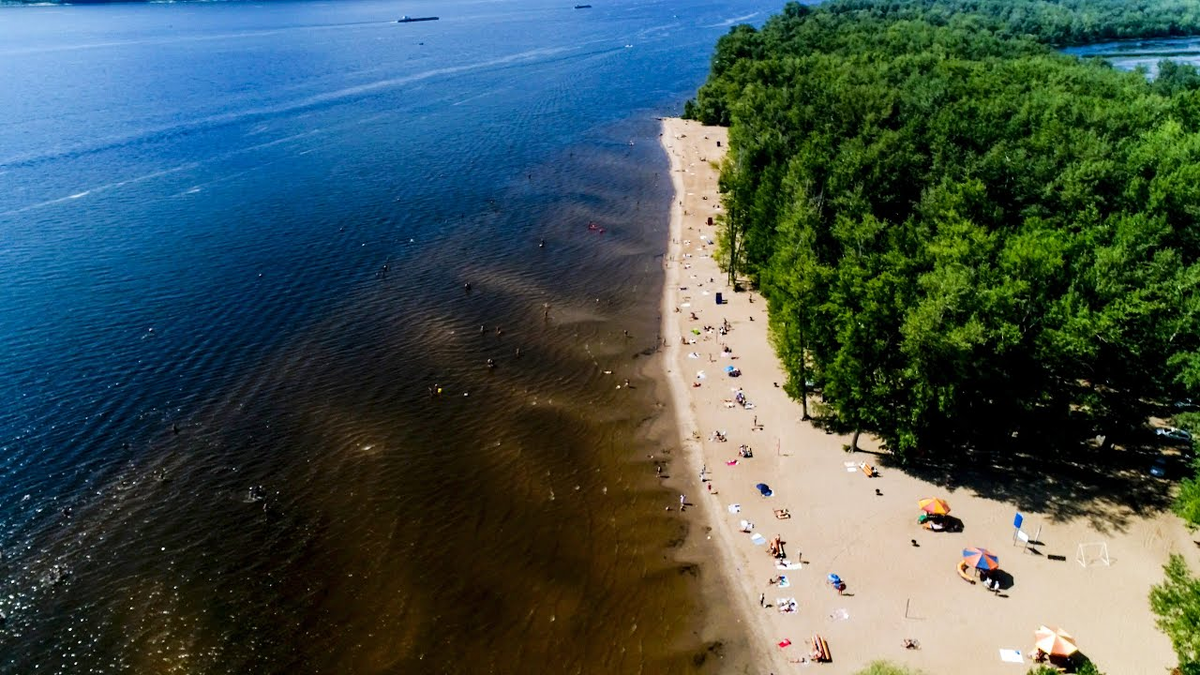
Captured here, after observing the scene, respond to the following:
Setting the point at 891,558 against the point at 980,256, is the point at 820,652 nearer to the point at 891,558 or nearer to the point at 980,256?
the point at 891,558

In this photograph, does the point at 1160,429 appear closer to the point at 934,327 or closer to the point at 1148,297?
the point at 1148,297

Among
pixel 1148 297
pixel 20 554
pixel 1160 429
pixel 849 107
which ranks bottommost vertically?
pixel 1160 429

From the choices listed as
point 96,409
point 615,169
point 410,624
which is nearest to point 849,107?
point 615,169

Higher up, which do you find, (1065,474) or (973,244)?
(973,244)

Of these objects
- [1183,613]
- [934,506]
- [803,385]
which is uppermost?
[803,385]

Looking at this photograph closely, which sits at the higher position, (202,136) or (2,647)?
(202,136)

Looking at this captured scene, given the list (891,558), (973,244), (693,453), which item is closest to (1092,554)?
(891,558)

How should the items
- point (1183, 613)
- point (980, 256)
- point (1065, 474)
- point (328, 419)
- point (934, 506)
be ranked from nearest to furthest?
point (1183, 613) < point (934, 506) < point (1065, 474) < point (980, 256) < point (328, 419)

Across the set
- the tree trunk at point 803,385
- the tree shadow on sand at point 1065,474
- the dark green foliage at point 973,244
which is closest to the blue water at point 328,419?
the tree trunk at point 803,385
